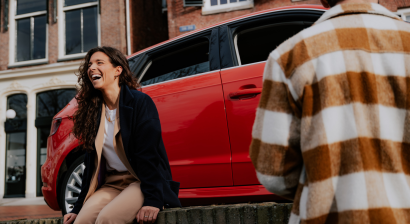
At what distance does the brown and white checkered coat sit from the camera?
0.73 meters

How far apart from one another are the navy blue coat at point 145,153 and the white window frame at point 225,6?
9.05 meters

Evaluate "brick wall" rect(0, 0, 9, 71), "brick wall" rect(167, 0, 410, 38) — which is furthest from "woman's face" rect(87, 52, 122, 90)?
"brick wall" rect(0, 0, 9, 71)

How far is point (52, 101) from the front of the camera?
12.2 metres

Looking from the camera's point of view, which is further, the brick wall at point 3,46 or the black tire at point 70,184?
the brick wall at point 3,46

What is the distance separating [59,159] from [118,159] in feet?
5.06

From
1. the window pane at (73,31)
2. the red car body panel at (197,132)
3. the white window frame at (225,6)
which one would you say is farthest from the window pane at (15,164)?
the red car body panel at (197,132)

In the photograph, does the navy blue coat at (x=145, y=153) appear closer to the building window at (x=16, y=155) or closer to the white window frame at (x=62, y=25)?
the white window frame at (x=62, y=25)

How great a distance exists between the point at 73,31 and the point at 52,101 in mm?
2746

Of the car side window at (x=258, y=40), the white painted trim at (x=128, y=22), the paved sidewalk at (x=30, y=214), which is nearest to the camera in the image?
the car side window at (x=258, y=40)

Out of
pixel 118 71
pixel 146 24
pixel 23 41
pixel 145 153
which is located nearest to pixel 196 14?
pixel 146 24

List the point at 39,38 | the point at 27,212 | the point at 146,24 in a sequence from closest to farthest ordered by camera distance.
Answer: the point at 27,212
the point at 39,38
the point at 146,24

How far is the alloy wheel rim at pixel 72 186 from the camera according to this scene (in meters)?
3.26

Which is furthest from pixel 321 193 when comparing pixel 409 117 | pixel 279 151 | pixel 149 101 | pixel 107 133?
pixel 107 133

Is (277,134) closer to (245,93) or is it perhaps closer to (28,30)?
(245,93)
